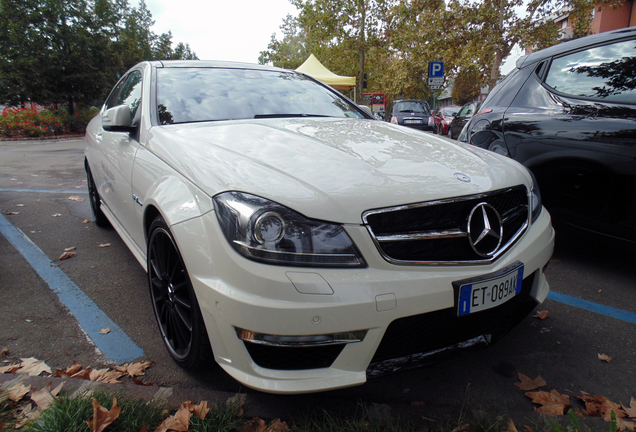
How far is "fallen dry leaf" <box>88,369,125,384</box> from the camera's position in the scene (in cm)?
207

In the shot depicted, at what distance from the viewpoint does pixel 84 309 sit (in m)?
2.84

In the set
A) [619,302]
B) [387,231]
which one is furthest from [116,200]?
[619,302]

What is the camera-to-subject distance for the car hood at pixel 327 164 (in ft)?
5.39

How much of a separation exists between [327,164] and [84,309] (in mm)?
1960

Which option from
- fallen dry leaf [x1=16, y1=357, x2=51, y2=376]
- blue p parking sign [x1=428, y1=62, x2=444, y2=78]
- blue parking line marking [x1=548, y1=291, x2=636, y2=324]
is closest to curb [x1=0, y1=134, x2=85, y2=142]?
blue p parking sign [x1=428, y1=62, x2=444, y2=78]

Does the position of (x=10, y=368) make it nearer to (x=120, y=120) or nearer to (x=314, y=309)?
(x=120, y=120)

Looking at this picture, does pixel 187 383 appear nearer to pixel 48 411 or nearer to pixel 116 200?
pixel 48 411

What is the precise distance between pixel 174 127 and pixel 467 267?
1701 mm

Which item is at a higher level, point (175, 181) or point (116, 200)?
point (175, 181)

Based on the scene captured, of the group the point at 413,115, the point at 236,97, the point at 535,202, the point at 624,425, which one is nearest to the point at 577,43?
the point at 535,202

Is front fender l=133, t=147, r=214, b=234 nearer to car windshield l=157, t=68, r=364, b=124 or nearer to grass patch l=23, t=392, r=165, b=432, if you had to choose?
car windshield l=157, t=68, r=364, b=124

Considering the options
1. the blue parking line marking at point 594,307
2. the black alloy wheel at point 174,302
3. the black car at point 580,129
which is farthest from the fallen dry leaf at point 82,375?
the black car at point 580,129

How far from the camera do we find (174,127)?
2.47m

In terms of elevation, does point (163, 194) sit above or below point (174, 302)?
above
